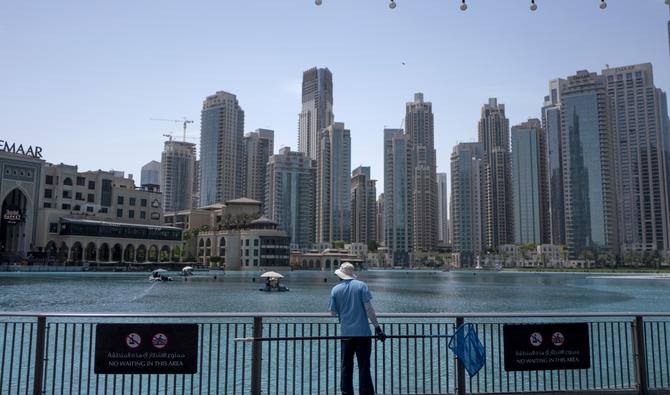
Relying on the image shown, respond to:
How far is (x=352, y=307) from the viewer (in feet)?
32.2

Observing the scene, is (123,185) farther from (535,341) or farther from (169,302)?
(535,341)

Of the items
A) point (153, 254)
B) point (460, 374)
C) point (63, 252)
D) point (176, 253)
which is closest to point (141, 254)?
point (153, 254)

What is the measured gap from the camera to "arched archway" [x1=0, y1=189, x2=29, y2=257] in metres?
117

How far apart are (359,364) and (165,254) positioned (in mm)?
148191

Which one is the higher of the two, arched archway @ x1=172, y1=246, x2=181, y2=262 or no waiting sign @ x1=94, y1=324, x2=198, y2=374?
arched archway @ x1=172, y1=246, x2=181, y2=262

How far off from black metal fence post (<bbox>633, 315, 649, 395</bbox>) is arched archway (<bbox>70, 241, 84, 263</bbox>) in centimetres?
12935

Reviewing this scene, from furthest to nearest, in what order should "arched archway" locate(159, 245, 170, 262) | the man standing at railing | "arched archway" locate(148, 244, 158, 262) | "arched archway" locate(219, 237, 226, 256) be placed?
"arched archway" locate(219, 237, 226, 256) < "arched archway" locate(159, 245, 170, 262) < "arched archway" locate(148, 244, 158, 262) < the man standing at railing

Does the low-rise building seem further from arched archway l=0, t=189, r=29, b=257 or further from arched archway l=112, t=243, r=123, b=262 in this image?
arched archway l=0, t=189, r=29, b=257

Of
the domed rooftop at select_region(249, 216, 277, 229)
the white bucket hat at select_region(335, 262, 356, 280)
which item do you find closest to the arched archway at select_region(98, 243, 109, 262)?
the domed rooftop at select_region(249, 216, 277, 229)

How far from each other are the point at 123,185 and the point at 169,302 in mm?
113804

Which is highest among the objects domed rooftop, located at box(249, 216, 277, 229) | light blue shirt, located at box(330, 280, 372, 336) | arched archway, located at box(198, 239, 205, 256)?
domed rooftop, located at box(249, 216, 277, 229)

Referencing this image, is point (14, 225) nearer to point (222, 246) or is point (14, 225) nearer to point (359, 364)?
point (222, 246)

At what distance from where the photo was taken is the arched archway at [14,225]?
117 m

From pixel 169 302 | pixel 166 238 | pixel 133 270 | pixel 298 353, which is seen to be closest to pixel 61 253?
pixel 133 270
